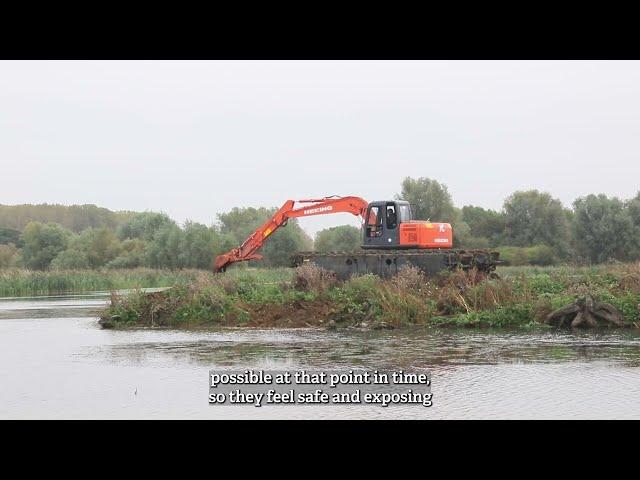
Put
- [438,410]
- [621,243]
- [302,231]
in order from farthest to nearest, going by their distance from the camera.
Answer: [302,231] < [621,243] < [438,410]

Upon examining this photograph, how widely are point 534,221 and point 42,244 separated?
5178 cm

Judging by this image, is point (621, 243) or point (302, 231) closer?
point (621, 243)

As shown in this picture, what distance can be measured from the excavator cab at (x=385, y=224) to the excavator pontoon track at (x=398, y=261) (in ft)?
1.72

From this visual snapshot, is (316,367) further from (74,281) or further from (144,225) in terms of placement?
(144,225)

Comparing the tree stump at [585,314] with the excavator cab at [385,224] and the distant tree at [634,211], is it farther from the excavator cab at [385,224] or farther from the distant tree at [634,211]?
the distant tree at [634,211]

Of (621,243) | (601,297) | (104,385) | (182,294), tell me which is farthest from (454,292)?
(621,243)

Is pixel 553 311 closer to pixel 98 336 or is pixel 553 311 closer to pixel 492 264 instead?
pixel 492 264

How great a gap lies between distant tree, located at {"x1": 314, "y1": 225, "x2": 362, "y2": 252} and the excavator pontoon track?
33.5m

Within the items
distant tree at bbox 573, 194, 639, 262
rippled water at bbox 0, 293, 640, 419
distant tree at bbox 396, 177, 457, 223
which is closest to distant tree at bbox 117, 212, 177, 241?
distant tree at bbox 396, 177, 457, 223

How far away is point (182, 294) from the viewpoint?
26859 mm

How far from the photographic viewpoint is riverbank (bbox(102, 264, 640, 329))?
77.9 ft

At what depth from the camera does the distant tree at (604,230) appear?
210 feet

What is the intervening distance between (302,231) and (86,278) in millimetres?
23591

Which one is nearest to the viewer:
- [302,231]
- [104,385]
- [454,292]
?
[104,385]
